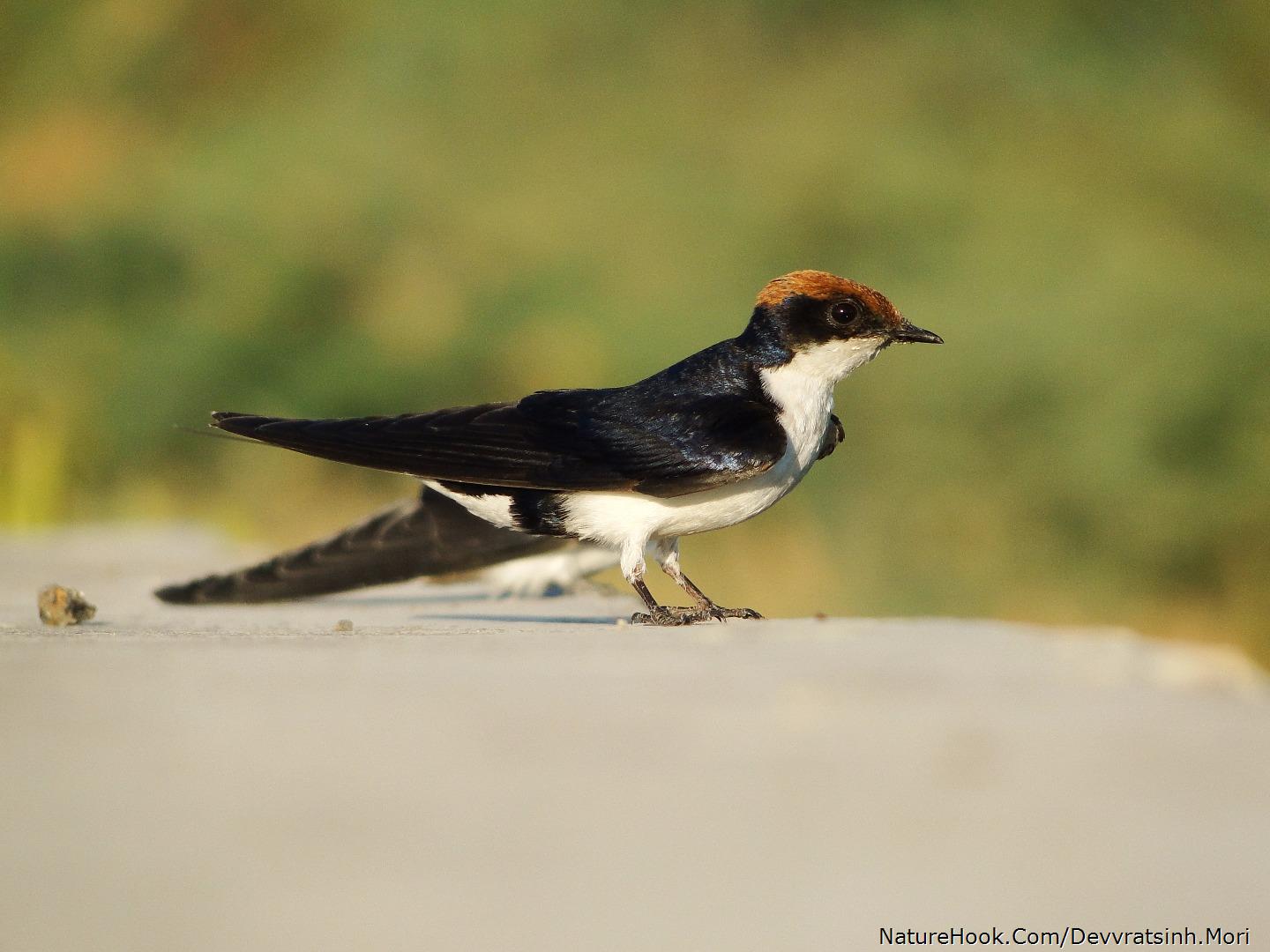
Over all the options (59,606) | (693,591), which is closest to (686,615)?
(693,591)

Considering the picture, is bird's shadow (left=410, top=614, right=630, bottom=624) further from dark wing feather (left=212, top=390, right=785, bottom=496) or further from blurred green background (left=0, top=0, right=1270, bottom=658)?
blurred green background (left=0, top=0, right=1270, bottom=658)

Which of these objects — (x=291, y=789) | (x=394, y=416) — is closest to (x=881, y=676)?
(x=291, y=789)

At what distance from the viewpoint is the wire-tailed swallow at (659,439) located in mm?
3635

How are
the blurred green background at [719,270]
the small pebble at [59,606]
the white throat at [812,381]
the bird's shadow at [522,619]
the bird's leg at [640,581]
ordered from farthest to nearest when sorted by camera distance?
the blurred green background at [719,270], the bird's shadow at [522,619], the white throat at [812,381], the bird's leg at [640,581], the small pebble at [59,606]

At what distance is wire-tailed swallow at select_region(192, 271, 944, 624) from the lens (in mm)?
3635

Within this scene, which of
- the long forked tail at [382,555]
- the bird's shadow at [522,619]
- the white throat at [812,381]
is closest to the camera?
the white throat at [812,381]

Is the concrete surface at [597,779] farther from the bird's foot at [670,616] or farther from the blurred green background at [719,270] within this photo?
the blurred green background at [719,270]

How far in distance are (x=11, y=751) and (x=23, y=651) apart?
44 cm

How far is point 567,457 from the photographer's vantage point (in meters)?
3.78

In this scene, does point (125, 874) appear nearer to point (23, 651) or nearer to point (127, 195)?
point (23, 651)

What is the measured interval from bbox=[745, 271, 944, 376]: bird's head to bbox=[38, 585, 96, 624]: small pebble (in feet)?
5.25

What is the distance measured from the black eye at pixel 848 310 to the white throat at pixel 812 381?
0.05 meters

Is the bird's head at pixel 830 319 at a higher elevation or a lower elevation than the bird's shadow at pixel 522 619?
higher

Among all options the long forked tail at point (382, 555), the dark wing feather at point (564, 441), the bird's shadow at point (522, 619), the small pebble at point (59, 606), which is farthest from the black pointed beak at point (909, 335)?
the small pebble at point (59, 606)
